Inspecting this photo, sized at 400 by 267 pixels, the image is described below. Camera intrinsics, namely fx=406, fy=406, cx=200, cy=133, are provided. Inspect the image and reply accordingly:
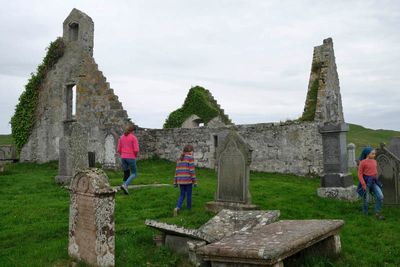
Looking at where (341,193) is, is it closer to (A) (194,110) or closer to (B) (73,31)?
(A) (194,110)

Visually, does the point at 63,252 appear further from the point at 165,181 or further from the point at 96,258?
the point at 165,181

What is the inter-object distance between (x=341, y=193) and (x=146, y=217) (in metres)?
5.84

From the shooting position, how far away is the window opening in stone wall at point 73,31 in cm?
2370

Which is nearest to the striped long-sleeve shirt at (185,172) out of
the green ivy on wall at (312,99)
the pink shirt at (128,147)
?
the pink shirt at (128,147)

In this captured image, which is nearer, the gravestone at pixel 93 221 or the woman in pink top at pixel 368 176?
the gravestone at pixel 93 221

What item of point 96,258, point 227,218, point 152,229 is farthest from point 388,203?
point 96,258

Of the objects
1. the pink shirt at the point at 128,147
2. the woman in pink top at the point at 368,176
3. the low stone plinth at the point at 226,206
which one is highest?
the pink shirt at the point at 128,147

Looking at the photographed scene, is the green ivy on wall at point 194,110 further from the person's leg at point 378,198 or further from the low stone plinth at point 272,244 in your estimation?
the low stone plinth at point 272,244

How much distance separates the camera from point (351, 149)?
24562 mm

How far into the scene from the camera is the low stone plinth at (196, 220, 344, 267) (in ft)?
17.7

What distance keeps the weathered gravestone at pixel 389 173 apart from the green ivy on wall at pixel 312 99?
6.84 metres

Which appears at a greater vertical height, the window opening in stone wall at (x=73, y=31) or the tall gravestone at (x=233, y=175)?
the window opening in stone wall at (x=73, y=31)

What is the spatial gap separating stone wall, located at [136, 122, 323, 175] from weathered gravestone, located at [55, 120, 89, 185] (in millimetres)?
5225

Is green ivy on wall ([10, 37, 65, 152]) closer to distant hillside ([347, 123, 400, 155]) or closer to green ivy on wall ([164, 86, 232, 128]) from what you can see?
green ivy on wall ([164, 86, 232, 128])
